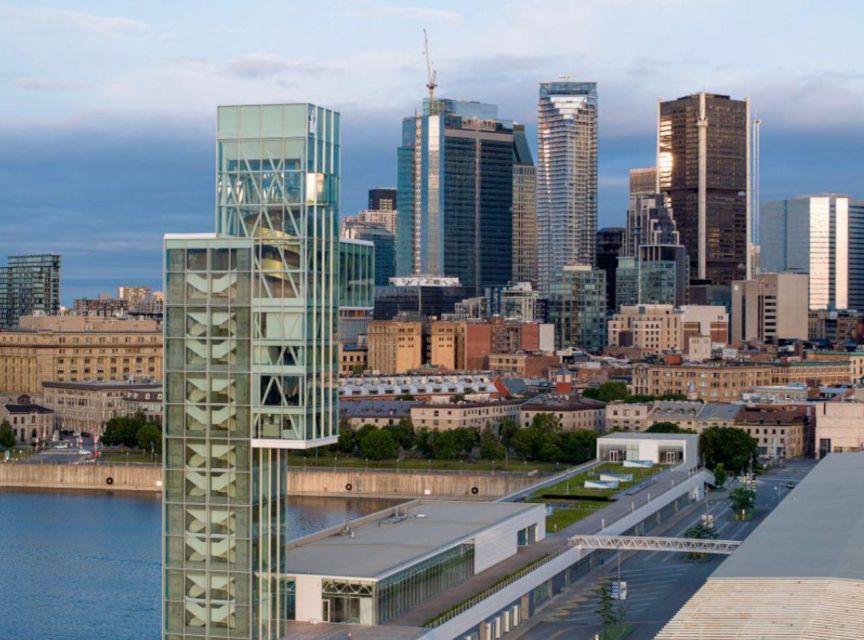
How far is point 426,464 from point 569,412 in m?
22.8

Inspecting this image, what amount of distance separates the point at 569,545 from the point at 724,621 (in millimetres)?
27529

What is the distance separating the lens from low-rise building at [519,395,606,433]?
505ft

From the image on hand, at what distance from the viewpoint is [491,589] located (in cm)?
6262

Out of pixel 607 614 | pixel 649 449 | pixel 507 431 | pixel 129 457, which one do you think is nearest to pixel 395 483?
pixel 649 449

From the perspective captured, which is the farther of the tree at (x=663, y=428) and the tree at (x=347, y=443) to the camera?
the tree at (x=347, y=443)

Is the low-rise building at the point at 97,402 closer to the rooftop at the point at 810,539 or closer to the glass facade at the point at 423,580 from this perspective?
the rooftop at the point at 810,539

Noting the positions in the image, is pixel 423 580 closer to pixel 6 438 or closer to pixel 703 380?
pixel 6 438

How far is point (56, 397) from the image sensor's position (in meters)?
174

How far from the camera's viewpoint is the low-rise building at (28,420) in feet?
529

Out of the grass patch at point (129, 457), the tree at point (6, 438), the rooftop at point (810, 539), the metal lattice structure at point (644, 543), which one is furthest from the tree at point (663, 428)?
the metal lattice structure at point (644, 543)

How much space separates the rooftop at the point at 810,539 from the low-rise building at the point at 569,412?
7292 centimetres

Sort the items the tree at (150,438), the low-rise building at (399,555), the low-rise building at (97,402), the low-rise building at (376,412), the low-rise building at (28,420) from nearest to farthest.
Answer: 1. the low-rise building at (399,555)
2. the tree at (150,438)
3. the low-rise building at (376,412)
4. the low-rise building at (28,420)
5. the low-rise building at (97,402)

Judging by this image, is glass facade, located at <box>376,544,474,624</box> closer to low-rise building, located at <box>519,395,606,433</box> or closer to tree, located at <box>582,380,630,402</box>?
low-rise building, located at <box>519,395,606,433</box>

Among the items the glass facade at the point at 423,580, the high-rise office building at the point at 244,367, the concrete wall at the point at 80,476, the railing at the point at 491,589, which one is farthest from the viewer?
the concrete wall at the point at 80,476
